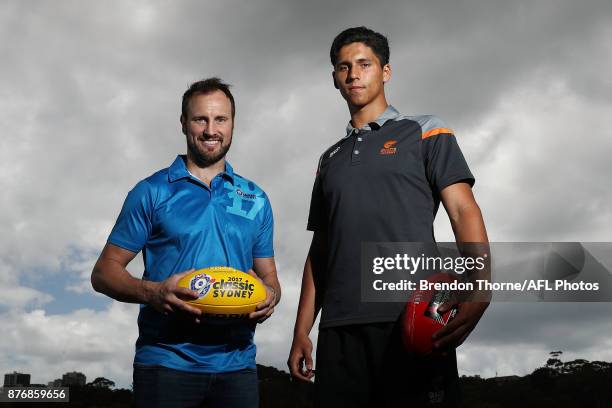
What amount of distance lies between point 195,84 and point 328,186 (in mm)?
1548

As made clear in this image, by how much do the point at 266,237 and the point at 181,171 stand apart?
885 mm

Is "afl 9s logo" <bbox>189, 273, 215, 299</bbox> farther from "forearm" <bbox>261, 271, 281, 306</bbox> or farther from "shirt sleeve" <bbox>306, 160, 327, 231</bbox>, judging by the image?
"shirt sleeve" <bbox>306, 160, 327, 231</bbox>

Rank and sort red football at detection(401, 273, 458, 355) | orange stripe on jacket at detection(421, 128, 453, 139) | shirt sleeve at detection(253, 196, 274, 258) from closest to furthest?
red football at detection(401, 273, 458, 355)
orange stripe on jacket at detection(421, 128, 453, 139)
shirt sleeve at detection(253, 196, 274, 258)

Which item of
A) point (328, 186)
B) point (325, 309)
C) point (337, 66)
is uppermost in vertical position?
point (337, 66)

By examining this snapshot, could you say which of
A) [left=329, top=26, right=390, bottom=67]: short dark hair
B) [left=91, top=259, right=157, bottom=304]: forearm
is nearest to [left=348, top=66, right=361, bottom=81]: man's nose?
[left=329, top=26, right=390, bottom=67]: short dark hair

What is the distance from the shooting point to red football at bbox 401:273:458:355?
11.5 ft

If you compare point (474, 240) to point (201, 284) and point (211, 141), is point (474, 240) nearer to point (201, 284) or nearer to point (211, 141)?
point (201, 284)

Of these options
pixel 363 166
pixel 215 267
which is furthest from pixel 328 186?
pixel 215 267

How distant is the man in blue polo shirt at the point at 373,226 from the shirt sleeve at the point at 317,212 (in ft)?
0.08

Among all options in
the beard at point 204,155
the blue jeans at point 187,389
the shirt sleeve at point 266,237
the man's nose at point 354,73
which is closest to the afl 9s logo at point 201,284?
the blue jeans at point 187,389

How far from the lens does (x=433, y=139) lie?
4094 millimetres

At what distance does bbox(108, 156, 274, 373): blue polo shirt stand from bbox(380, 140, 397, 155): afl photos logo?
128 cm

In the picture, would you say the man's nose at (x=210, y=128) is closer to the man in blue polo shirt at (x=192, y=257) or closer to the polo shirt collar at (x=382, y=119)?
the man in blue polo shirt at (x=192, y=257)

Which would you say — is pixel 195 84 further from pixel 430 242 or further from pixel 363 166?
pixel 430 242
